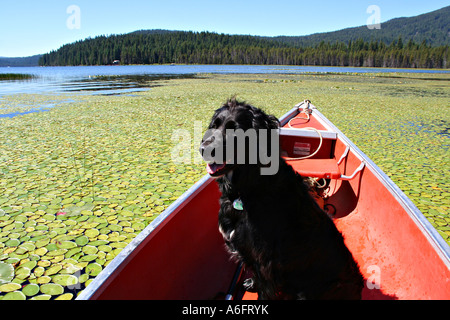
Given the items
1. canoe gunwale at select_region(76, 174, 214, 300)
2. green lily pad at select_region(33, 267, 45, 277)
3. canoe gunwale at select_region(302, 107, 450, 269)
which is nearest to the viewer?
canoe gunwale at select_region(76, 174, 214, 300)

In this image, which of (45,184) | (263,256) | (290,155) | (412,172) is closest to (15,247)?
(45,184)

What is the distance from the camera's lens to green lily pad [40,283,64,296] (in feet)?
9.34

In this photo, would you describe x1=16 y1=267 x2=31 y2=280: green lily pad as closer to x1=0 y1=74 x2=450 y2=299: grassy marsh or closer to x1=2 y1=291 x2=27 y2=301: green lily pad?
x1=0 y1=74 x2=450 y2=299: grassy marsh

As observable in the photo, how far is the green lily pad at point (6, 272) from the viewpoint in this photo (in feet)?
9.74

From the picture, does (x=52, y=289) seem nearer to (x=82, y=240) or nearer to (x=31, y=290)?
(x=31, y=290)

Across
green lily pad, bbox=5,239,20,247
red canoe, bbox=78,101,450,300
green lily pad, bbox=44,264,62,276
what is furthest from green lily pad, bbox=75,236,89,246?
red canoe, bbox=78,101,450,300

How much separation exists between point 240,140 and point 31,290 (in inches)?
105

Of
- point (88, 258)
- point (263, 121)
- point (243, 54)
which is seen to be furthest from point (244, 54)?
point (263, 121)

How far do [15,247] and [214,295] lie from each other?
265 cm

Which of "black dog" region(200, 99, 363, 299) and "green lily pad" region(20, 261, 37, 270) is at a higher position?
"black dog" region(200, 99, 363, 299)

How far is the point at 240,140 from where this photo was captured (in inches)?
85.2

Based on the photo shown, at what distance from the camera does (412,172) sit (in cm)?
594

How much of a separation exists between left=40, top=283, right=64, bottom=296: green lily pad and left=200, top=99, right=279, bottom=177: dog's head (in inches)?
86.8
